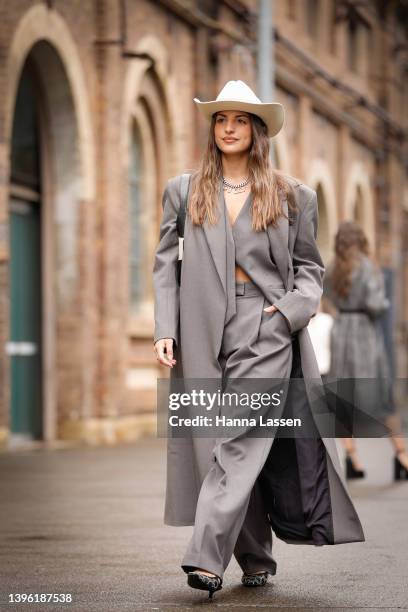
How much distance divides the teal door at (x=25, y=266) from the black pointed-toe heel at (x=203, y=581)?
9399mm

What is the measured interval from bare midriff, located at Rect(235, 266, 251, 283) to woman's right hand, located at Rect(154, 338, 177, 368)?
14.2 inches

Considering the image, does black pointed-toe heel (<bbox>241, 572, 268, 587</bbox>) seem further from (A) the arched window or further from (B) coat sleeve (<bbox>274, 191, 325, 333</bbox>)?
(A) the arched window

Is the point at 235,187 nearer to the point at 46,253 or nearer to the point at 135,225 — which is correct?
the point at 46,253

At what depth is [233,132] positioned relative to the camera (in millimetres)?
6121

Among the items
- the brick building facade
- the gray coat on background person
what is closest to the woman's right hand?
Answer: the gray coat on background person

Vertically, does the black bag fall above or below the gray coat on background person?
above

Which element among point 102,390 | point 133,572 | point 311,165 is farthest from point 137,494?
point 311,165

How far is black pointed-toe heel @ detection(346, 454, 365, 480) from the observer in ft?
37.2

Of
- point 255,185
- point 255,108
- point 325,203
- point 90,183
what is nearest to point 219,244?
point 255,185

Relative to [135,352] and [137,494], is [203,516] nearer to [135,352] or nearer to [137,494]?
[137,494]

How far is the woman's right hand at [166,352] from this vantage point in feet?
19.6

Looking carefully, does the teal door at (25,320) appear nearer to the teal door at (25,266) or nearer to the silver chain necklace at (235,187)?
the teal door at (25,266)

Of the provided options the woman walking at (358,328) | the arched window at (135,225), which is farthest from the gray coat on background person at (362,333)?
the arched window at (135,225)

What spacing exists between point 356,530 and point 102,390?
10.0 m
